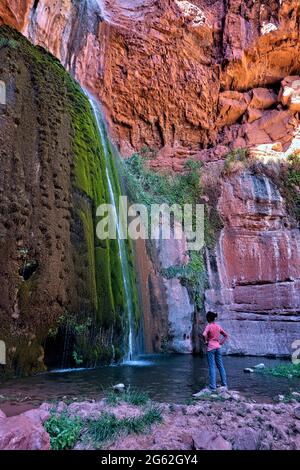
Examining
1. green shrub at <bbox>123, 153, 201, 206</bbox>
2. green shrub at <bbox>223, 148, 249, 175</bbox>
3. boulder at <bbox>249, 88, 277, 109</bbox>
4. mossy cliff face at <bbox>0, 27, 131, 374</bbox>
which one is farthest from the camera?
boulder at <bbox>249, 88, 277, 109</bbox>

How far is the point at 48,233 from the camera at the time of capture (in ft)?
25.9

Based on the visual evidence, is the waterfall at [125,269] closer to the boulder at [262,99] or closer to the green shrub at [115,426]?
the green shrub at [115,426]

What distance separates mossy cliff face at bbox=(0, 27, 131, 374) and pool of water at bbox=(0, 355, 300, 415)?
71 centimetres

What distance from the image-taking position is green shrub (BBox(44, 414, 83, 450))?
10.9 feet

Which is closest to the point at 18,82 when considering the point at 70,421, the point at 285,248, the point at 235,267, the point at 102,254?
the point at 102,254

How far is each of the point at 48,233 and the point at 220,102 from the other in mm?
15773

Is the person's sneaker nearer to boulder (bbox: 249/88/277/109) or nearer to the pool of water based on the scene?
the pool of water

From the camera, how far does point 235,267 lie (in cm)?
1535

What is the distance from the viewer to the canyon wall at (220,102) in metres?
14.7

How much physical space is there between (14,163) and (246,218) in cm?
1089

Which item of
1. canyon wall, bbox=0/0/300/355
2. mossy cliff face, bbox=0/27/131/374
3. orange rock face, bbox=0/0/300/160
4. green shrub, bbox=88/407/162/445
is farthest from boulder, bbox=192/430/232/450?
orange rock face, bbox=0/0/300/160

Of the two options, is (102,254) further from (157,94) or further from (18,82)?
(157,94)

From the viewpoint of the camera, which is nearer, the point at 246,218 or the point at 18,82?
the point at 18,82

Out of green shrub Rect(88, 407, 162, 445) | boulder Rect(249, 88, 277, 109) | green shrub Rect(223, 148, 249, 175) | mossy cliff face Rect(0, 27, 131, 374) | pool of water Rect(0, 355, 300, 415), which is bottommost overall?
pool of water Rect(0, 355, 300, 415)
